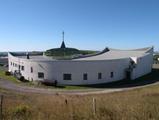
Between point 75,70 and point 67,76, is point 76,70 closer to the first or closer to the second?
point 75,70

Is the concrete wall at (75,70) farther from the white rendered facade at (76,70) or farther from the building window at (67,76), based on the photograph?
the building window at (67,76)

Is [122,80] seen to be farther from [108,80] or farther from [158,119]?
[158,119]

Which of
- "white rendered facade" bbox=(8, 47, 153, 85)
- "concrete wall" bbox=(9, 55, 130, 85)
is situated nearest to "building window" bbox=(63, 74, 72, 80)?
"white rendered facade" bbox=(8, 47, 153, 85)

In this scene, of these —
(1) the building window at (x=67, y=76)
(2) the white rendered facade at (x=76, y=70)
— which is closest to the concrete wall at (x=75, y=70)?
(2) the white rendered facade at (x=76, y=70)

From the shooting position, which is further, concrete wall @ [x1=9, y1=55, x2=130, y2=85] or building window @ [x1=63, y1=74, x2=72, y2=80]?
building window @ [x1=63, y1=74, x2=72, y2=80]

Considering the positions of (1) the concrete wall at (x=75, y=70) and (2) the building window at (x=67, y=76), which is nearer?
(1) the concrete wall at (x=75, y=70)

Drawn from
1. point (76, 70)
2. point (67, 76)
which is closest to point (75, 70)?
point (76, 70)

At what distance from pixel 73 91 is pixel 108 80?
978 cm

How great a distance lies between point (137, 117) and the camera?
691 centimetres

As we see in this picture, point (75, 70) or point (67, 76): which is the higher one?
point (75, 70)

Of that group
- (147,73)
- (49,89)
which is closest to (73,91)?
(49,89)

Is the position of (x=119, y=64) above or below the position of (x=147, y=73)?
above

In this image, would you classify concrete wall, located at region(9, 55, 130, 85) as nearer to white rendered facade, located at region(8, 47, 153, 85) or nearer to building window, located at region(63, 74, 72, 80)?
white rendered facade, located at region(8, 47, 153, 85)

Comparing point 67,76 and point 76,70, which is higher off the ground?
point 76,70
